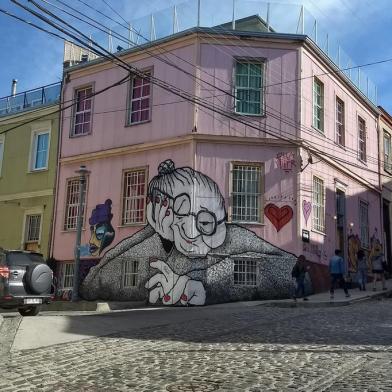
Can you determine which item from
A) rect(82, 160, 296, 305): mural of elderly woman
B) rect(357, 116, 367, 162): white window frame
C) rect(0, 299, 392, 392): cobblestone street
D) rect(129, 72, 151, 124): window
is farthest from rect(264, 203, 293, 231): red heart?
rect(357, 116, 367, 162): white window frame

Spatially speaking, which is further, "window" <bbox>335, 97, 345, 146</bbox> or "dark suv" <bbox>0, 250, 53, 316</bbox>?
"window" <bbox>335, 97, 345, 146</bbox>

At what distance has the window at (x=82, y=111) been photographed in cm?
2139

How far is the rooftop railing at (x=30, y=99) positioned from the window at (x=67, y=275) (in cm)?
666

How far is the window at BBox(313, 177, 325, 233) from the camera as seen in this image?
19516 millimetres

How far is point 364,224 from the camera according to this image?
23.9 meters

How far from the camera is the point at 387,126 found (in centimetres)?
2728

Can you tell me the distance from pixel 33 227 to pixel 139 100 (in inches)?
272

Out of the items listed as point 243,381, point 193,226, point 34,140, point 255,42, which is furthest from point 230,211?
point 243,381

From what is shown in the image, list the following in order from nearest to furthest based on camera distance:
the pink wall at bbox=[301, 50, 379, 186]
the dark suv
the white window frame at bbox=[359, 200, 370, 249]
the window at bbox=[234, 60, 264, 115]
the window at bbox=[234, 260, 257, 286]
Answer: the dark suv
the window at bbox=[234, 260, 257, 286]
the window at bbox=[234, 60, 264, 115]
the pink wall at bbox=[301, 50, 379, 186]
the white window frame at bbox=[359, 200, 370, 249]

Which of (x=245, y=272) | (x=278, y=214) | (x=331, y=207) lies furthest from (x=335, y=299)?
(x=331, y=207)

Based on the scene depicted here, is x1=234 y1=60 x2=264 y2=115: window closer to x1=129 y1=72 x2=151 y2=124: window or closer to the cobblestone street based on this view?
x1=129 y1=72 x2=151 y2=124: window

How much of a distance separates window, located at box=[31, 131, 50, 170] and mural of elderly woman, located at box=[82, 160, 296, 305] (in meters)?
6.50

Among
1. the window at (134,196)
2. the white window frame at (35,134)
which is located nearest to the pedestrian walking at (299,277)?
the window at (134,196)

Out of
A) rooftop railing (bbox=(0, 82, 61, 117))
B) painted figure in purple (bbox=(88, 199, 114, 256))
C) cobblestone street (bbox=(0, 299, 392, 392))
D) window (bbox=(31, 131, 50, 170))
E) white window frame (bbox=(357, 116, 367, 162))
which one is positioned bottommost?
cobblestone street (bbox=(0, 299, 392, 392))
